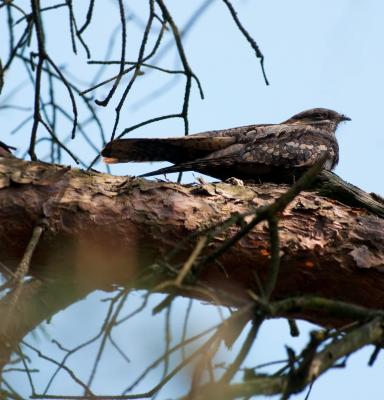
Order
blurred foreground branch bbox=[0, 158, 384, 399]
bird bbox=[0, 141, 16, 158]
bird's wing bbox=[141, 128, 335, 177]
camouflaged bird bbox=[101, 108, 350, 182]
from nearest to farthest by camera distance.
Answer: blurred foreground branch bbox=[0, 158, 384, 399]
bird bbox=[0, 141, 16, 158]
camouflaged bird bbox=[101, 108, 350, 182]
bird's wing bbox=[141, 128, 335, 177]

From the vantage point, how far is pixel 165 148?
19.6 feet

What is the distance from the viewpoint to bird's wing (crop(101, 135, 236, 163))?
5723 mm

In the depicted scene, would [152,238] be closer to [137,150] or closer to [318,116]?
[137,150]

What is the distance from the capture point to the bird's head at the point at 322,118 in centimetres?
812

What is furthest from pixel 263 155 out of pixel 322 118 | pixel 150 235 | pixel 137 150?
pixel 150 235

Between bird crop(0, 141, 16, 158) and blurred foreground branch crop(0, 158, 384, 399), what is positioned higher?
bird crop(0, 141, 16, 158)

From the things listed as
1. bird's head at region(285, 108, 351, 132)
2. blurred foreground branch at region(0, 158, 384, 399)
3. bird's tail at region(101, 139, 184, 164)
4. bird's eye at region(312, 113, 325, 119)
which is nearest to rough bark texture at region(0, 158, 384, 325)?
blurred foreground branch at region(0, 158, 384, 399)

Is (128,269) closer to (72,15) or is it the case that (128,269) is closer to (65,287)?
(65,287)

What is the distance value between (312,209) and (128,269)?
1150 millimetres

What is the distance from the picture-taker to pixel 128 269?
412 centimetres

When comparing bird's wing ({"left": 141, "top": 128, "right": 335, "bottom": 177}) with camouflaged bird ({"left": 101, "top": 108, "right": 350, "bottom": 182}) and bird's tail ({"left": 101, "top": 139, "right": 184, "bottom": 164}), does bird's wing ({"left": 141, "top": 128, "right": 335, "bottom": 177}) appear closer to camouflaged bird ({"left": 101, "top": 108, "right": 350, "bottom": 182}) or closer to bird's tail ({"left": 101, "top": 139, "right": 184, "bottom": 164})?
camouflaged bird ({"left": 101, "top": 108, "right": 350, "bottom": 182})

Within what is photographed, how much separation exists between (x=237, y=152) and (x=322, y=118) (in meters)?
2.26

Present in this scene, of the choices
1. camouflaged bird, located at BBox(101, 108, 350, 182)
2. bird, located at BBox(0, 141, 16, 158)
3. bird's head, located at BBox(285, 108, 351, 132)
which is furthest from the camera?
bird's head, located at BBox(285, 108, 351, 132)

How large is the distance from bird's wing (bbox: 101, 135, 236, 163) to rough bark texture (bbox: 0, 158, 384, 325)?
4.66 feet
